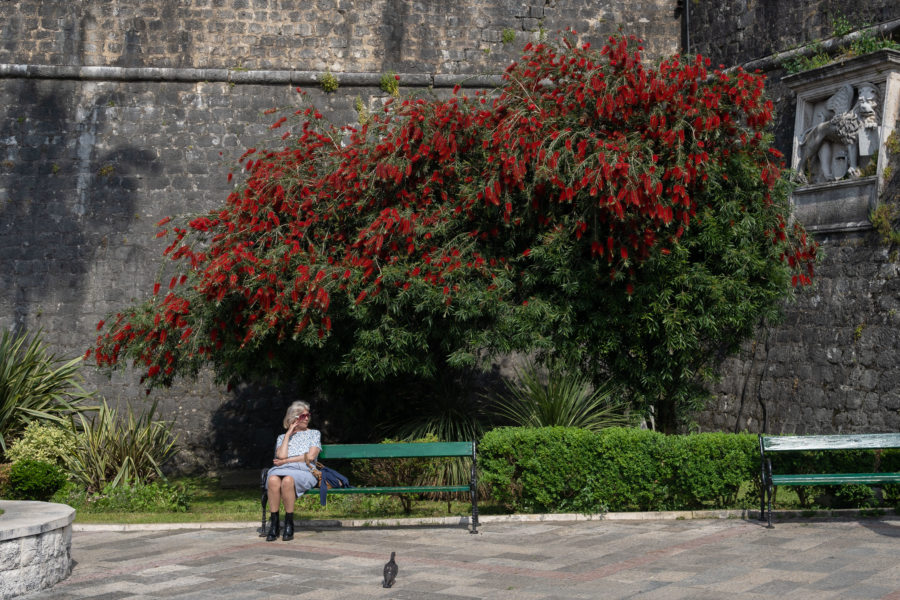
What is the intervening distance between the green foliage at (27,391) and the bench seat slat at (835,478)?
7.21 m

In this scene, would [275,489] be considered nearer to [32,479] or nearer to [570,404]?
[32,479]

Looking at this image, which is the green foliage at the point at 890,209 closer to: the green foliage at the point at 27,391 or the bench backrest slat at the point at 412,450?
the bench backrest slat at the point at 412,450

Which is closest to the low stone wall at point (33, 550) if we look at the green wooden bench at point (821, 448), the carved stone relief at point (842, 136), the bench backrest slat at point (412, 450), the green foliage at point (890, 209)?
the bench backrest slat at point (412, 450)

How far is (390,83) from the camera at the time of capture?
12.2 metres

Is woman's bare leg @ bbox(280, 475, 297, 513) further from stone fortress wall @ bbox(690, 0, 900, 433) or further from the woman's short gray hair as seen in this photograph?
stone fortress wall @ bbox(690, 0, 900, 433)

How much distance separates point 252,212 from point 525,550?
13.8 feet

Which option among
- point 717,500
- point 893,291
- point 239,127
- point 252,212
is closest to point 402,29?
point 239,127

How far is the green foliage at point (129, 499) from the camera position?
8.45 metres

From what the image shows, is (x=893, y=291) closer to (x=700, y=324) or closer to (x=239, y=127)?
(x=700, y=324)

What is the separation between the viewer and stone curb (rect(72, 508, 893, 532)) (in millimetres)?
7035


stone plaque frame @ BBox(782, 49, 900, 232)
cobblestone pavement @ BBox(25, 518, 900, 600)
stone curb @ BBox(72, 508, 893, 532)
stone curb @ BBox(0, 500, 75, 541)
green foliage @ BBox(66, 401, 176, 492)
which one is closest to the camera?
cobblestone pavement @ BBox(25, 518, 900, 600)

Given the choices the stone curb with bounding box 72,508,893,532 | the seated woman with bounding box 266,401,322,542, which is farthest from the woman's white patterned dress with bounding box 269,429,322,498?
the stone curb with bounding box 72,508,893,532

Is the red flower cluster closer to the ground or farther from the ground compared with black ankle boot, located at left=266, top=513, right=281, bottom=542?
farther from the ground

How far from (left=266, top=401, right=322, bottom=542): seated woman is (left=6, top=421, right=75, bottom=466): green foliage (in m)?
3.48
